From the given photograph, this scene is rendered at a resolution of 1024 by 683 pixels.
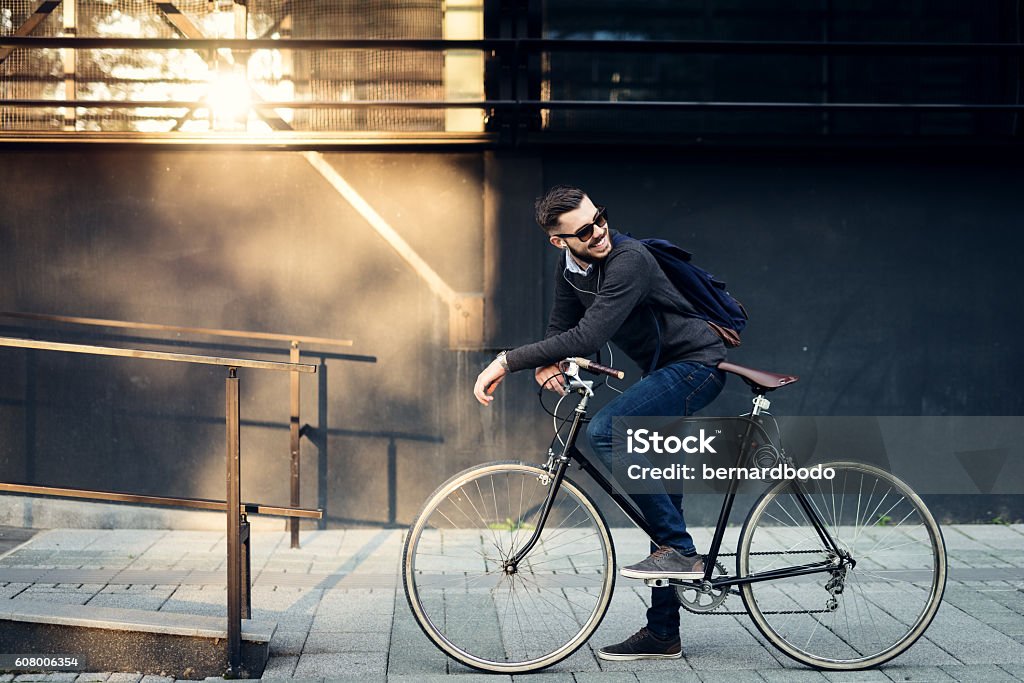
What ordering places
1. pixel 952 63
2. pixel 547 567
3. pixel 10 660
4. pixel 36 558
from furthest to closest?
pixel 952 63 < pixel 36 558 < pixel 547 567 < pixel 10 660

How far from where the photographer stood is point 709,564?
422cm

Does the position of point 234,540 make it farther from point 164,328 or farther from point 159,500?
point 164,328

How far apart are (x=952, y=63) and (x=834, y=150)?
99cm

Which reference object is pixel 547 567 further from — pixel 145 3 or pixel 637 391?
pixel 145 3

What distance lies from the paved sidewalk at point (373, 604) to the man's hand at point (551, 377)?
1112 millimetres

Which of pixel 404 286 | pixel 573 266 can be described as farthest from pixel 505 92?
pixel 573 266

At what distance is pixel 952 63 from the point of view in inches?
269

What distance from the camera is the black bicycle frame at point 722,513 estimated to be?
13.7ft

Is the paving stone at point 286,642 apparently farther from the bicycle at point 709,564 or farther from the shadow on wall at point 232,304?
the shadow on wall at point 232,304

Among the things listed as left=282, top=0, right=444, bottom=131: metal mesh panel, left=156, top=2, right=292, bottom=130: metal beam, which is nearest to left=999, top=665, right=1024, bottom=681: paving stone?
left=282, top=0, right=444, bottom=131: metal mesh panel

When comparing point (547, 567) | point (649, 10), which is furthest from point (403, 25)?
point (547, 567)

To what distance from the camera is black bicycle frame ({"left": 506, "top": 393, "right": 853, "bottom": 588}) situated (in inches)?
165

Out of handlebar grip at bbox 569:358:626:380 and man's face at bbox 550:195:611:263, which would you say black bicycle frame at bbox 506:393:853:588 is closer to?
handlebar grip at bbox 569:358:626:380

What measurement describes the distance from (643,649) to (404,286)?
3000 mm
